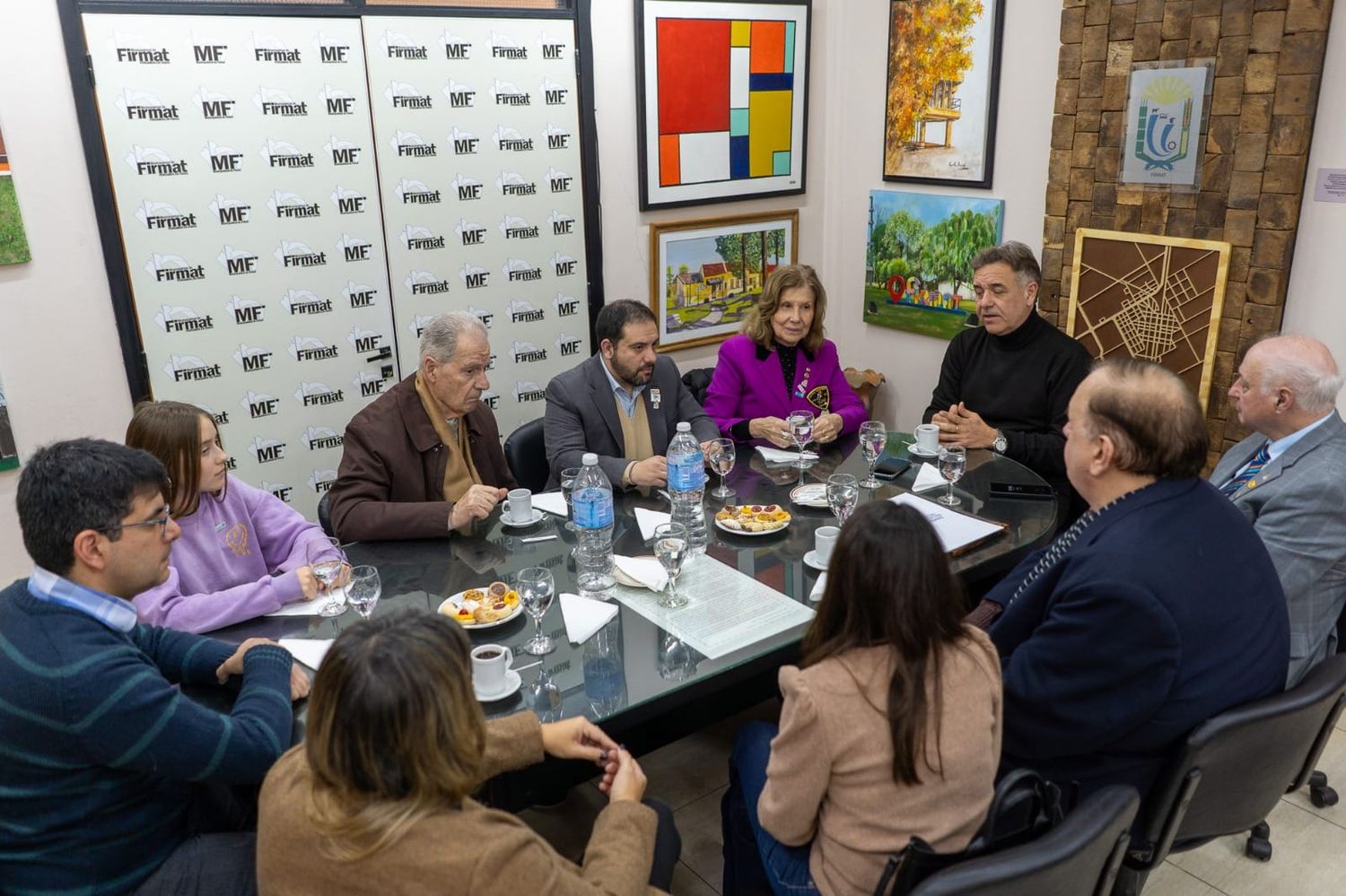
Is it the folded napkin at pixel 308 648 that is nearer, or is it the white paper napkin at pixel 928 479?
the folded napkin at pixel 308 648

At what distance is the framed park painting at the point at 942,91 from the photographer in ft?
Result: 14.9

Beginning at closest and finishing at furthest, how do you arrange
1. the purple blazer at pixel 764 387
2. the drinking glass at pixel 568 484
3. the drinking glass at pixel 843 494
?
the drinking glass at pixel 843 494
the drinking glass at pixel 568 484
the purple blazer at pixel 764 387

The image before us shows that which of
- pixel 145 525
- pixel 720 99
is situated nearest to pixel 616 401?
pixel 145 525

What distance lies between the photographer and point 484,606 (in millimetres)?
2242

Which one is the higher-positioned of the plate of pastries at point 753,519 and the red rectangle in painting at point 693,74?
the red rectangle in painting at point 693,74

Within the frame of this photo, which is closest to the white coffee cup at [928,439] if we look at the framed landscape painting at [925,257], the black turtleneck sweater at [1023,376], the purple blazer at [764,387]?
the black turtleneck sweater at [1023,376]

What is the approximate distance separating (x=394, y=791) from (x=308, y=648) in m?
0.91

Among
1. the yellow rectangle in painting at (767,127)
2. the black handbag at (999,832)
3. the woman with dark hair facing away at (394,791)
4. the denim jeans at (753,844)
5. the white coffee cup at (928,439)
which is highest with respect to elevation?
the yellow rectangle in painting at (767,127)

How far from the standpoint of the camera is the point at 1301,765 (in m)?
2.10

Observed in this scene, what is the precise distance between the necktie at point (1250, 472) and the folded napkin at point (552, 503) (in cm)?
188

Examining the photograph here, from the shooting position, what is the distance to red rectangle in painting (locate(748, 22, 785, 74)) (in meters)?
5.00

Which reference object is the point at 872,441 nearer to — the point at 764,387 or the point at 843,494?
the point at 843,494

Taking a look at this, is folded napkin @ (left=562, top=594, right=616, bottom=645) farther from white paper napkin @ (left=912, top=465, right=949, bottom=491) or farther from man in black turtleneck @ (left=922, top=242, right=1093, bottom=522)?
man in black turtleneck @ (left=922, top=242, right=1093, bottom=522)

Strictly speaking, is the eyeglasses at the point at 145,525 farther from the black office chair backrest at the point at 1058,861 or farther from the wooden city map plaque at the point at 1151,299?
the wooden city map plaque at the point at 1151,299
